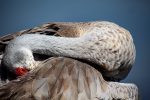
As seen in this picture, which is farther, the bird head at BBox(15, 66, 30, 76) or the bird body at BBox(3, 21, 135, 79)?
the bird body at BBox(3, 21, 135, 79)

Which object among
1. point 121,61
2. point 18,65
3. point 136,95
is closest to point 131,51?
point 121,61

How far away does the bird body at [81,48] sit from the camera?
5203 millimetres

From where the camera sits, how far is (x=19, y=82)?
4.55 m

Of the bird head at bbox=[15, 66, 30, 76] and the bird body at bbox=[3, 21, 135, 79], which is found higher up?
the bird body at bbox=[3, 21, 135, 79]

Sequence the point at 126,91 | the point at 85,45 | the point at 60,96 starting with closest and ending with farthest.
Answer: the point at 60,96
the point at 126,91
the point at 85,45

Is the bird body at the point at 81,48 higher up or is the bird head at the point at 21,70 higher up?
the bird body at the point at 81,48

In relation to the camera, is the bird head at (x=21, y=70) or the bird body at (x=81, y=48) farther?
the bird body at (x=81, y=48)

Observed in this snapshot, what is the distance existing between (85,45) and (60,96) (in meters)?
0.90

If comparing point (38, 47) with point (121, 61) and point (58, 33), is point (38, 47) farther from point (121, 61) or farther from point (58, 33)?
point (121, 61)

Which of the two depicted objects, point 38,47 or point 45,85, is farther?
point 38,47

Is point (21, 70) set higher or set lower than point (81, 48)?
lower

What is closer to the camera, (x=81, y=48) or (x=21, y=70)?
(x=21, y=70)

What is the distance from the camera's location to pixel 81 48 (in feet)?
17.4

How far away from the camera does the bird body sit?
520 centimetres
